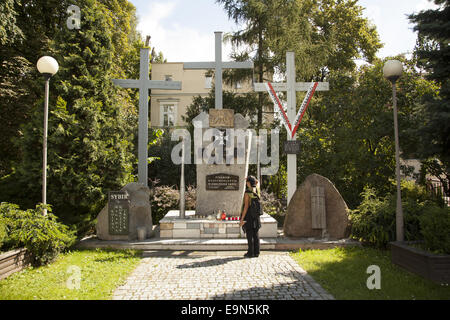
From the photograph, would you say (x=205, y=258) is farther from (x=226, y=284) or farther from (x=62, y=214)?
(x=62, y=214)

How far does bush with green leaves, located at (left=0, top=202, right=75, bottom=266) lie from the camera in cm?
546

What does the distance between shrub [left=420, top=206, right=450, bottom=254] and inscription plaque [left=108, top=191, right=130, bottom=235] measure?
605 centimetres

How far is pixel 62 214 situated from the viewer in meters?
7.86

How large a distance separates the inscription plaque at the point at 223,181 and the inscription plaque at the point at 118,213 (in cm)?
228

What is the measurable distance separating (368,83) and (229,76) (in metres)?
6.46

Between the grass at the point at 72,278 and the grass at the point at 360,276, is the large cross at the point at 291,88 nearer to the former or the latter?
the grass at the point at 360,276

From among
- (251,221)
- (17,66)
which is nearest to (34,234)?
(251,221)

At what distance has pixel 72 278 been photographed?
4777 millimetres

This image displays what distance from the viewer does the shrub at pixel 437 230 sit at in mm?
4875

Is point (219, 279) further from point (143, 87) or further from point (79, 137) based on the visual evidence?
point (143, 87)

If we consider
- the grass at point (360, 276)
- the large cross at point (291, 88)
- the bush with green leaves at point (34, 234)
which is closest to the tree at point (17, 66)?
the bush with green leaves at point (34, 234)

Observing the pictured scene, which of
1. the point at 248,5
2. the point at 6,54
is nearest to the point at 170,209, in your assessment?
the point at 6,54

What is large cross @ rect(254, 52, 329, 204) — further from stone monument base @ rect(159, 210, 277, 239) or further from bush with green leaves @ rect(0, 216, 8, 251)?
bush with green leaves @ rect(0, 216, 8, 251)

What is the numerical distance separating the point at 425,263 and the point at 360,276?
974 millimetres
